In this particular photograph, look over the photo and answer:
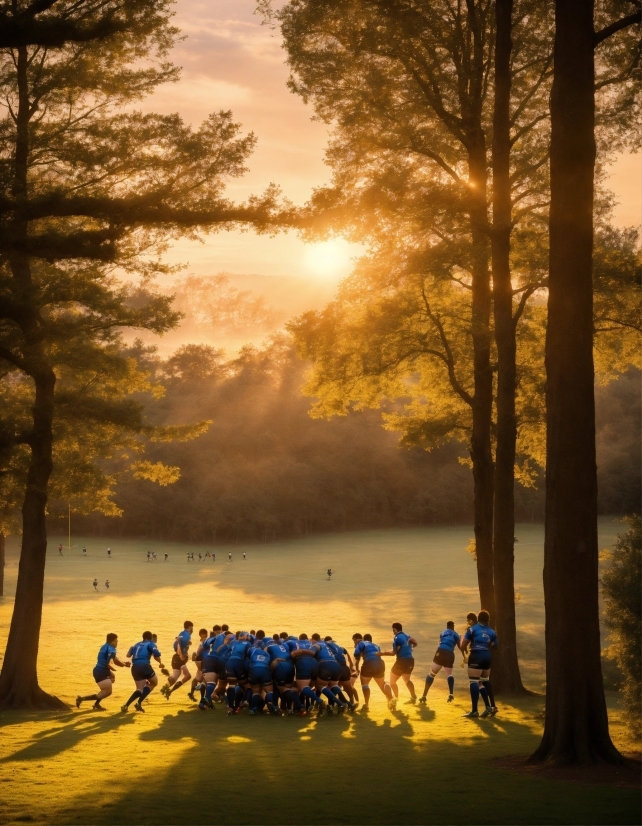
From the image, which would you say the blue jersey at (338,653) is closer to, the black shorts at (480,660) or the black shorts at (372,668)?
the black shorts at (372,668)

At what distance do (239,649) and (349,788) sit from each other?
8928mm

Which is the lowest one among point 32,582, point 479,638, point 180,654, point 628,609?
point 180,654

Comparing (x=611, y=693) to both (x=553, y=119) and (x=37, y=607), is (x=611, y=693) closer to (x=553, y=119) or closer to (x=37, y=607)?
(x=37, y=607)

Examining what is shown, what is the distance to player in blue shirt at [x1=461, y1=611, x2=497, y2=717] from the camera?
58.0ft

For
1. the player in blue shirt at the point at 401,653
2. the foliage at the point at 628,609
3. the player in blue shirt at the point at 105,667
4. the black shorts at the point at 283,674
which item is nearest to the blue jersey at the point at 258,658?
the black shorts at the point at 283,674

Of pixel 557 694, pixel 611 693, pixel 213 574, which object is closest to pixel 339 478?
pixel 213 574

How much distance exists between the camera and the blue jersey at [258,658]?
712 inches

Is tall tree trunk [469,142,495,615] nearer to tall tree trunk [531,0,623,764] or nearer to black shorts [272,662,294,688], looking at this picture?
black shorts [272,662,294,688]

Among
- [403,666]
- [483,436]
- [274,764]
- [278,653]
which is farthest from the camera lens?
[483,436]

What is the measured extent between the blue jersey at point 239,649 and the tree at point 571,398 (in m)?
8.39

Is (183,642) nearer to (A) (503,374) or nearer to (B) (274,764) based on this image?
(A) (503,374)

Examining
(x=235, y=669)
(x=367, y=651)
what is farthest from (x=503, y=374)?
(x=235, y=669)

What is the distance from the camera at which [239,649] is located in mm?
18594

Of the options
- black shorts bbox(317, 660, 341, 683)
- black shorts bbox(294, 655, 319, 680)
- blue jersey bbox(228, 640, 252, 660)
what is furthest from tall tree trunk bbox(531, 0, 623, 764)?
blue jersey bbox(228, 640, 252, 660)
